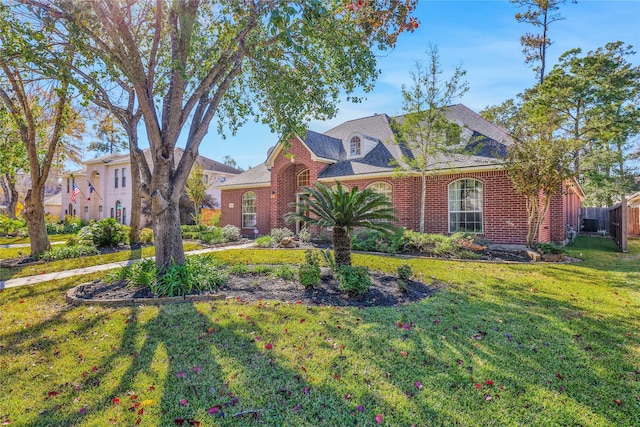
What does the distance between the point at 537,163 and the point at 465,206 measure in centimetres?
334

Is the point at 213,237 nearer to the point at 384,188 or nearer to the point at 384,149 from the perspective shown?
the point at 384,188

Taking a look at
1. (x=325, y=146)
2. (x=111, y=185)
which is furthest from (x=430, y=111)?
(x=111, y=185)

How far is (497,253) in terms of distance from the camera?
1107 cm

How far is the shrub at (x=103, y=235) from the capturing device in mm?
13477

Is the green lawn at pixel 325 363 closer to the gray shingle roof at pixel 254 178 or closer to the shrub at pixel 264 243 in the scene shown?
the shrub at pixel 264 243

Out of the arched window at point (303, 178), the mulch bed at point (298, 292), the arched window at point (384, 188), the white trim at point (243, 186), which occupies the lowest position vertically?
the mulch bed at point (298, 292)

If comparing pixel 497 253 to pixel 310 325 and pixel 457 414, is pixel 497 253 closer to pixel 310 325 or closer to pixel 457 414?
pixel 310 325

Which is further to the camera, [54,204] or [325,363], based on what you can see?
[54,204]

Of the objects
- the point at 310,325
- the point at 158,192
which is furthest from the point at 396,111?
the point at 310,325

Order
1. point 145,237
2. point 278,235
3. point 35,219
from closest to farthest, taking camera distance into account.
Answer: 1. point 35,219
2. point 278,235
3. point 145,237

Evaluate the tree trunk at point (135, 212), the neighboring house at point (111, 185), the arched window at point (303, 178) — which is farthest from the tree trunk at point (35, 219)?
the neighboring house at point (111, 185)

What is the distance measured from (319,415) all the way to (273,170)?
16.5 meters

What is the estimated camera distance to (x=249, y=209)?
2047cm

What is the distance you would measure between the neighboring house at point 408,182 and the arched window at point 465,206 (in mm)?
36
